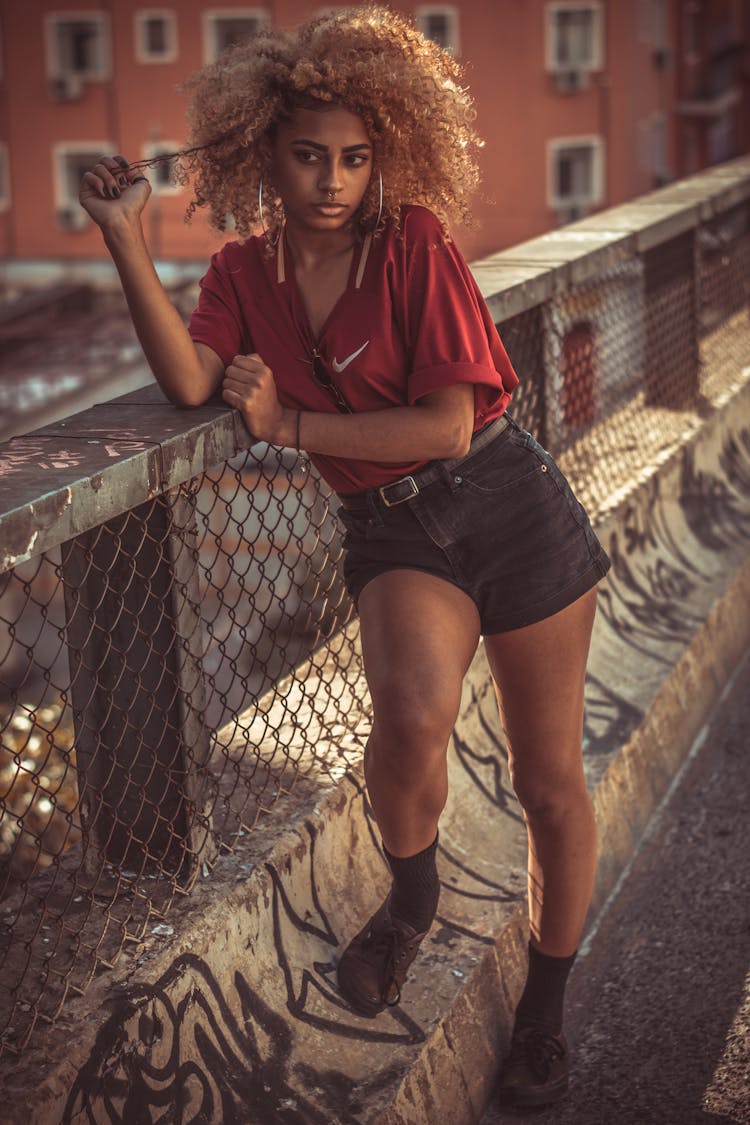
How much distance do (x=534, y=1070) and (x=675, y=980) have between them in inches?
21.6

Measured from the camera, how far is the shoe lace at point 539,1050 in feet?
10.3

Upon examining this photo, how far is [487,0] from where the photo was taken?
35344 millimetres

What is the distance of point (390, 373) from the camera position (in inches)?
108

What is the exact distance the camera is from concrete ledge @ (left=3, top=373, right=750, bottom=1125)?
8.38 feet

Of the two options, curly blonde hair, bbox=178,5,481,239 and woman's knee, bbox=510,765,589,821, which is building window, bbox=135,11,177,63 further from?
woman's knee, bbox=510,765,589,821

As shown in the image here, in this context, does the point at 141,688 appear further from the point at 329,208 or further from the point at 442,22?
the point at 442,22

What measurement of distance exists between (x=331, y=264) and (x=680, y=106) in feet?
130

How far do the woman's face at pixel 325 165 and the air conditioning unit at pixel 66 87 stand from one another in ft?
124

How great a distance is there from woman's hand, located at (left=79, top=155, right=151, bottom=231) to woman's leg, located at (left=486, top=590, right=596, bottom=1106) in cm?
102

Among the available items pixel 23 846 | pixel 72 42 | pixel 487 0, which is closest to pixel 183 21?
pixel 72 42

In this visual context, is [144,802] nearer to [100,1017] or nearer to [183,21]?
[100,1017]

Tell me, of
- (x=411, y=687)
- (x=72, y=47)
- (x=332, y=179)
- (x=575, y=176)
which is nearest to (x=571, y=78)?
(x=575, y=176)

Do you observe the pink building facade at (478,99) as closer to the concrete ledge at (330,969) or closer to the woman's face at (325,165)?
the concrete ledge at (330,969)

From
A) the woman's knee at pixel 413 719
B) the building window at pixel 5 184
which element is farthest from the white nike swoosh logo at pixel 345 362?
the building window at pixel 5 184
